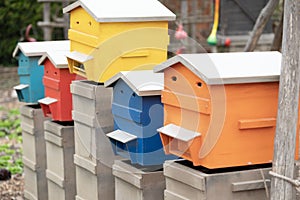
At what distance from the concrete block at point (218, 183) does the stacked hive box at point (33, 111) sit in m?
2.03

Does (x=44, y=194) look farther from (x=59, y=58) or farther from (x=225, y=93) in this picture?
(x=225, y=93)

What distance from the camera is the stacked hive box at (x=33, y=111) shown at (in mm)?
4910

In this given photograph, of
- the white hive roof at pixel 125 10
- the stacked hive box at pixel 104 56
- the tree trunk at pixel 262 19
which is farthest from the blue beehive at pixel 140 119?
the tree trunk at pixel 262 19

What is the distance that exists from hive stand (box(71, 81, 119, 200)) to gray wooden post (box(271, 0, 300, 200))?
4.35ft

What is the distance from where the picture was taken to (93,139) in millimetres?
3953

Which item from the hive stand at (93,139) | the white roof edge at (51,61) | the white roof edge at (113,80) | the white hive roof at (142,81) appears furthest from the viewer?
the white roof edge at (51,61)

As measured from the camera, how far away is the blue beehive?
338 centimetres

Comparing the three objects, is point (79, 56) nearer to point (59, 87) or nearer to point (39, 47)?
point (59, 87)

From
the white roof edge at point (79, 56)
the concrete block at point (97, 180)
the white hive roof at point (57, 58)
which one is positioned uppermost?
the white roof edge at point (79, 56)

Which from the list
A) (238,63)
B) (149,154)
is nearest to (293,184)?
(238,63)

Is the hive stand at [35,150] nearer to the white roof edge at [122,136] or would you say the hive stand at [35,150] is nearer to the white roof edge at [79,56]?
the white roof edge at [79,56]

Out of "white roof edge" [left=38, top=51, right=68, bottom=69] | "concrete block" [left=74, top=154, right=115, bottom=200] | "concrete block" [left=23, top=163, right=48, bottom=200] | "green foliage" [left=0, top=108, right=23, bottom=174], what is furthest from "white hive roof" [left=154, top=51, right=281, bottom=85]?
"green foliage" [left=0, top=108, right=23, bottom=174]

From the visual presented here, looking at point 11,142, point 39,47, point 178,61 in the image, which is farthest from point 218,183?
point 11,142

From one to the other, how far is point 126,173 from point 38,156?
1632 millimetres
